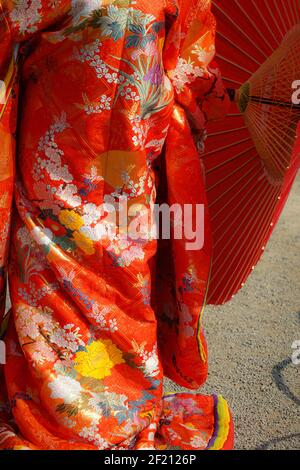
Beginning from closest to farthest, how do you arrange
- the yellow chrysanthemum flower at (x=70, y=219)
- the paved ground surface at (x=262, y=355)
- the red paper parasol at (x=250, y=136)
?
the yellow chrysanthemum flower at (x=70, y=219)
the red paper parasol at (x=250, y=136)
the paved ground surface at (x=262, y=355)

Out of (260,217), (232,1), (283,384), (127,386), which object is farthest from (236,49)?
(283,384)

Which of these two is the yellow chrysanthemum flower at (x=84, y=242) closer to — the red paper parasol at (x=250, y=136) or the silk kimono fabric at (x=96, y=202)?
the silk kimono fabric at (x=96, y=202)

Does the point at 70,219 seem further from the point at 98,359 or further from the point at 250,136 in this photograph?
the point at 250,136

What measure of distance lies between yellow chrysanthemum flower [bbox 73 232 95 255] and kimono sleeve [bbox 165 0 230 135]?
0.37 metres

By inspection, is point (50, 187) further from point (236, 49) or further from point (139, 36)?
point (236, 49)

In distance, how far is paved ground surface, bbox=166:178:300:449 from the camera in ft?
5.53

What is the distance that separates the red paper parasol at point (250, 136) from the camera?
140 cm

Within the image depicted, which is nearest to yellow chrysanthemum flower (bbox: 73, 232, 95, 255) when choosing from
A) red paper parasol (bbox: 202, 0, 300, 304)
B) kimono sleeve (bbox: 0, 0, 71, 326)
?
kimono sleeve (bbox: 0, 0, 71, 326)

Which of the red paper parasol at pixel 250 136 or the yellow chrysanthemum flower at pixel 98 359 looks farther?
the red paper parasol at pixel 250 136

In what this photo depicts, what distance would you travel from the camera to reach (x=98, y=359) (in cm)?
128

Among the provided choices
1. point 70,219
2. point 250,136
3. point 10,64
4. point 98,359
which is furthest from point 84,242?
point 250,136

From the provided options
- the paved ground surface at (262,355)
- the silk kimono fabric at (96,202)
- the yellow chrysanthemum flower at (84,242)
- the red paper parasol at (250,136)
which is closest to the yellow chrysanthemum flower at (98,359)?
the silk kimono fabric at (96,202)

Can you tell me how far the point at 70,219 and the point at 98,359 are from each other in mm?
317

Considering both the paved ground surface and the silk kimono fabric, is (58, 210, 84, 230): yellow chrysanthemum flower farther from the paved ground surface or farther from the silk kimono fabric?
the paved ground surface
